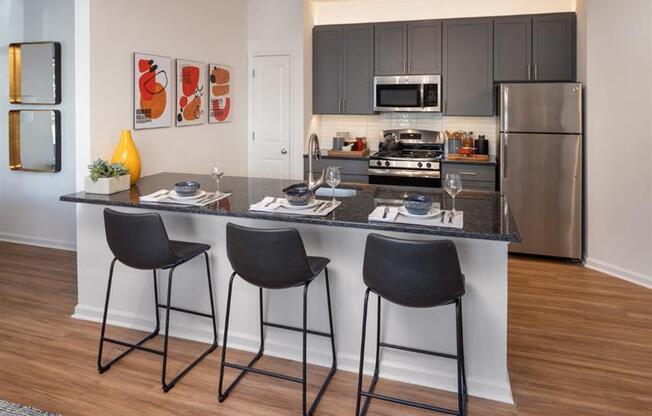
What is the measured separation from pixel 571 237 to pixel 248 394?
3.62 meters

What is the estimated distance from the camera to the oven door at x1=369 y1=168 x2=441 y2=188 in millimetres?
5328

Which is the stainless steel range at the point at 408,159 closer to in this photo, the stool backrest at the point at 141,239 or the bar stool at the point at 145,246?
the bar stool at the point at 145,246

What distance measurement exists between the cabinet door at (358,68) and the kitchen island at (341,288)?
8.20 ft

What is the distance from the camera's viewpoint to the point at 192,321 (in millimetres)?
3203

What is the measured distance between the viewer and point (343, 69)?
5.79 m

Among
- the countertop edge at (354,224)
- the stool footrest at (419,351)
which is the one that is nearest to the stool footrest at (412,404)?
the stool footrest at (419,351)

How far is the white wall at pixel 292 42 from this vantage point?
568cm

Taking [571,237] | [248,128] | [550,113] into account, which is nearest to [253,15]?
[248,128]

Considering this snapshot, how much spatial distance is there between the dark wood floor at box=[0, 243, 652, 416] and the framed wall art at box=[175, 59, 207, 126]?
1.86 m

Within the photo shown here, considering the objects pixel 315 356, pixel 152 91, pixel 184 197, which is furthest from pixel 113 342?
pixel 152 91

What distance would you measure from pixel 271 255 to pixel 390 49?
392cm

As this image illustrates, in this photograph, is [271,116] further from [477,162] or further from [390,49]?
[477,162]

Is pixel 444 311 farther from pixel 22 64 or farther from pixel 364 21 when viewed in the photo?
pixel 22 64

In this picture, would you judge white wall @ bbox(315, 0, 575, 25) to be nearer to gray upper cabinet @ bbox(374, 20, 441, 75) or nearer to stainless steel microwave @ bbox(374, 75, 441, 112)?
gray upper cabinet @ bbox(374, 20, 441, 75)
